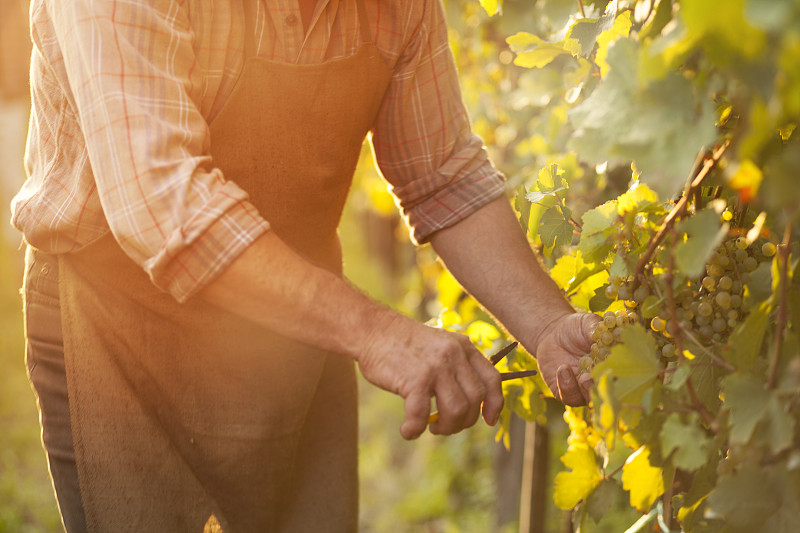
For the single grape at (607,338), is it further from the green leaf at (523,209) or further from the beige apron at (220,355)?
the beige apron at (220,355)

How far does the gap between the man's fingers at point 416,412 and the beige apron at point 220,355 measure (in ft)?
1.65

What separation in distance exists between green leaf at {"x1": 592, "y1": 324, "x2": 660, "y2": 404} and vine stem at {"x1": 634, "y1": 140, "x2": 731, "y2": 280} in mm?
172

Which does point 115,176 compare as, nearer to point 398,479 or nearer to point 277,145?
point 277,145

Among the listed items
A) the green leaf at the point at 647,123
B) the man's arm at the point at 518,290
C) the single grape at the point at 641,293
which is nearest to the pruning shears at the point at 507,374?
the man's arm at the point at 518,290

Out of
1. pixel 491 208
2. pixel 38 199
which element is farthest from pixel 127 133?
pixel 491 208

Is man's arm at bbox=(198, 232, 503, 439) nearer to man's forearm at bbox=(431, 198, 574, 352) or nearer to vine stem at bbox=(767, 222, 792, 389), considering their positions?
man's forearm at bbox=(431, 198, 574, 352)

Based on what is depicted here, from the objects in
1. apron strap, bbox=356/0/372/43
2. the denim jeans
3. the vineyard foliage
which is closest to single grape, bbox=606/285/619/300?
the vineyard foliage

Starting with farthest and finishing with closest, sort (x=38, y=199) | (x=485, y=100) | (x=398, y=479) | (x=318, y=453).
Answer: (x=398, y=479) → (x=485, y=100) → (x=318, y=453) → (x=38, y=199)

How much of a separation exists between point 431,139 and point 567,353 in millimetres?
700

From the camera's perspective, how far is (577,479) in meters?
1.52

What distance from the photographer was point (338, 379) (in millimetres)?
2303

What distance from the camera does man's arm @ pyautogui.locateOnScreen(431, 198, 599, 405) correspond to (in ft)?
5.20

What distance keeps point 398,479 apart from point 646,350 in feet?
14.9

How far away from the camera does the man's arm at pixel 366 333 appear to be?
1436 mm
